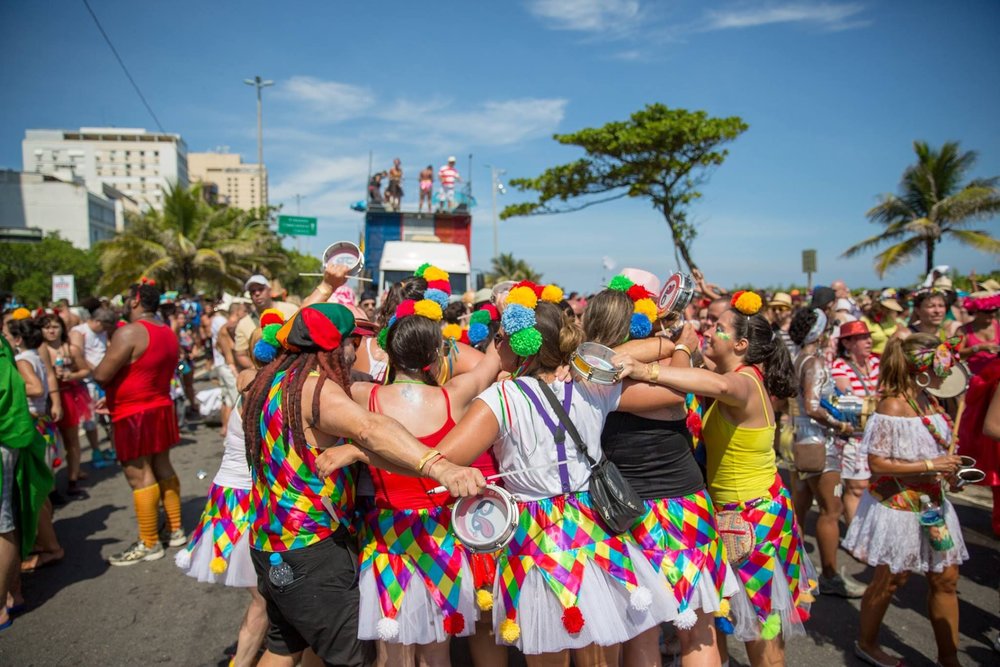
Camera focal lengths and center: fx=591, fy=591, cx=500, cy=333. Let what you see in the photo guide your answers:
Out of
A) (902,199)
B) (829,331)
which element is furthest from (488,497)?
(902,199)

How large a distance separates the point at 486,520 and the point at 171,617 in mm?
3087

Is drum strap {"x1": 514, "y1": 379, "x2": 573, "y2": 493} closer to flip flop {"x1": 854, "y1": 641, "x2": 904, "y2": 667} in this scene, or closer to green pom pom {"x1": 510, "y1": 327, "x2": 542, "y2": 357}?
green pom pom {"x1": 510, "y1": 327, "x2": 542, "y2": 357}

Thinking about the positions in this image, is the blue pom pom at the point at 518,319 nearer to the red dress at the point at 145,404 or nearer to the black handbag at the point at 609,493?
the black handbag at the point at 609,493

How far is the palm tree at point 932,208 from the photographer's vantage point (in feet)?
63.9

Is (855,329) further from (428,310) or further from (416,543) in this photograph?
(416,543)

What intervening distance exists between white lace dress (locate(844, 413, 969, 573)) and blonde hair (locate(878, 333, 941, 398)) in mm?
171

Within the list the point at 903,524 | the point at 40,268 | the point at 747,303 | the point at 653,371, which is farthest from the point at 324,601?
the point at 40,268

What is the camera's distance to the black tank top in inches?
106

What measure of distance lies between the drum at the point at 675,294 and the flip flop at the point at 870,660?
7.28 ft

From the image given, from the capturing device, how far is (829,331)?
19.2 feet

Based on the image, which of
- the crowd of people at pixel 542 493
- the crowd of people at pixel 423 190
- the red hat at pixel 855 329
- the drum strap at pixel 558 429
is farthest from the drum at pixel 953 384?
the crowd of people at pixel 423 190

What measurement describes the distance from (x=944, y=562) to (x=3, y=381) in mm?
5599

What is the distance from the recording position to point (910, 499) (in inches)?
126

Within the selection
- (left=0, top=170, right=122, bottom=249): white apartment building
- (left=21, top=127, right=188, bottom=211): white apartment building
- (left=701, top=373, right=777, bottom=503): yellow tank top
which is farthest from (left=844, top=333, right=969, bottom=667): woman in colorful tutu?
(left=21, top=127, right=188, bottom=211): white apartment building
